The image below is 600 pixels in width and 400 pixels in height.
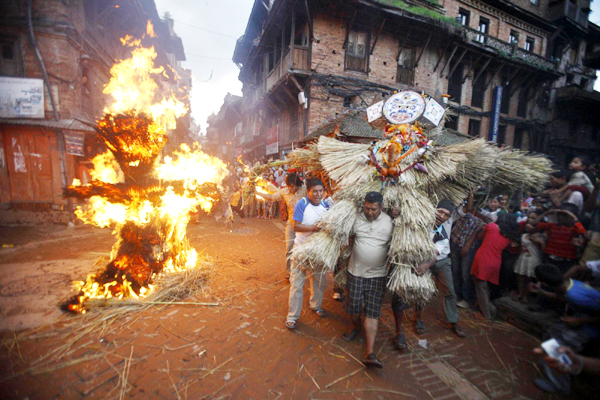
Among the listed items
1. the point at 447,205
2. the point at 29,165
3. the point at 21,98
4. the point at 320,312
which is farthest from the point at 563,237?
the point at 21,98

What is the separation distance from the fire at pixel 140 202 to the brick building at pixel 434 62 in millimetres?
7546

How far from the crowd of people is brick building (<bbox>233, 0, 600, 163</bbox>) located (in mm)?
6764

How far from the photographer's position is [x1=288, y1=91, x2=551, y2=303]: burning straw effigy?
295 centimetres

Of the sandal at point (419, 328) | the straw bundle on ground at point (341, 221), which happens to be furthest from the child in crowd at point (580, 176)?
the straw bundle on ground at point (341, 221)

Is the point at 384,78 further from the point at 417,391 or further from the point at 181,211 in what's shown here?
the point at 417,391

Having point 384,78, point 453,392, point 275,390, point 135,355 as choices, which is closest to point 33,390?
point 135,355

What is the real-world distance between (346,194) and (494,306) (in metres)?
3.33

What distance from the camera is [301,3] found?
1188 cm

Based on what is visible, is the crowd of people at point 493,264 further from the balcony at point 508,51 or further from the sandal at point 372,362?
the balcony at point 508,51

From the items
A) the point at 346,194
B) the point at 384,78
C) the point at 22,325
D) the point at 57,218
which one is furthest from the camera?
the point at 384,78

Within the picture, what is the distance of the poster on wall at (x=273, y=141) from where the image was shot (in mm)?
16047

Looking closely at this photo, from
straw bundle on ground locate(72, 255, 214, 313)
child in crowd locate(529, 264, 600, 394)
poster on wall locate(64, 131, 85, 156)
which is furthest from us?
poster on wall locate(64, 131, 85, 156)

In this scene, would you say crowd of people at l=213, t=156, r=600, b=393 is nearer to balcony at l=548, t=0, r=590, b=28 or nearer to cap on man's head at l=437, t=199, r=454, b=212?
cap on man's head at l=437, t=199, r=454, b=212

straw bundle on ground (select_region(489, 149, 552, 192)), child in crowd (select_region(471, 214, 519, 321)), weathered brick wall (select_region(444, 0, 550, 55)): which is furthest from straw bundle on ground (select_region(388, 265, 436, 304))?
weathered brick wall (select_region(444, 0, 550, 55))
